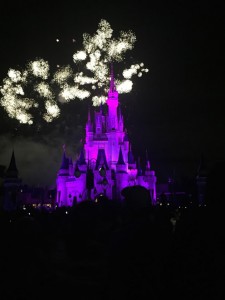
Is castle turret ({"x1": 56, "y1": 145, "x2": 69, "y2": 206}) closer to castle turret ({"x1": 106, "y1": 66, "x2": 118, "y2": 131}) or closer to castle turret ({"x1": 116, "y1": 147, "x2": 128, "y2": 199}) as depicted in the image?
castle turret ({"x1": 116, "y1": 147, "x2": 128, "y2": 199})

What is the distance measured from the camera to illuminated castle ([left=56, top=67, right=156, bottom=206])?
53.8 metres

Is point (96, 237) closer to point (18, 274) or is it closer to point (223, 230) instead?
point (18, 274)

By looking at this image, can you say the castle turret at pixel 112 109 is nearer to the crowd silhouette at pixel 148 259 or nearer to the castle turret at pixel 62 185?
the castle turret at pixel 62 185

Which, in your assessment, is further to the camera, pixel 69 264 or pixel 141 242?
pixel 69 264

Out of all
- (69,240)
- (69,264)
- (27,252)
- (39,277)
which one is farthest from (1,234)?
(69,240)

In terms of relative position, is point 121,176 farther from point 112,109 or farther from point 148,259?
point 148,259

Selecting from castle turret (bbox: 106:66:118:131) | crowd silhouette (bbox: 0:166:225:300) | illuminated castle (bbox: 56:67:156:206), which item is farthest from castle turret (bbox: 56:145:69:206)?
crowd silhouette (bbox: 0:166:225:300)

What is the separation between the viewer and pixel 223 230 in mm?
2428

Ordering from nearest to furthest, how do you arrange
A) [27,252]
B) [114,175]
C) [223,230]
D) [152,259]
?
[223,230], [152,259], [27,252], [114,175]

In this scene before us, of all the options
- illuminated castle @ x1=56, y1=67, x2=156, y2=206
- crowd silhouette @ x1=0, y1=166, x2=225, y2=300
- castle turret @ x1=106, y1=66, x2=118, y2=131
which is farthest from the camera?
castle turret @ x1=106, y1=66, x2=118, y2=131

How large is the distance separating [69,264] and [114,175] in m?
46.8

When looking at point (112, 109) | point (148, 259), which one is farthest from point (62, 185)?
A: point (148, 259)

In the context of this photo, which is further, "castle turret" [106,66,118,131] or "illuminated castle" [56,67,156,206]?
"castle turret" [106,66,118,131]

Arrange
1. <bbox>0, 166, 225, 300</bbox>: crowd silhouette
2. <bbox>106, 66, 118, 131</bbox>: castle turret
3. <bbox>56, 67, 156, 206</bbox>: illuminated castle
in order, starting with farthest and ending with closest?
<bbox>106, 66, 118, 131</bbox>: castle turret < <bbox>56, 67, 156, 206</bbox>: illuminated castle < <bbox>0, 166, 225, 300</bbox>: crowd silhouette
